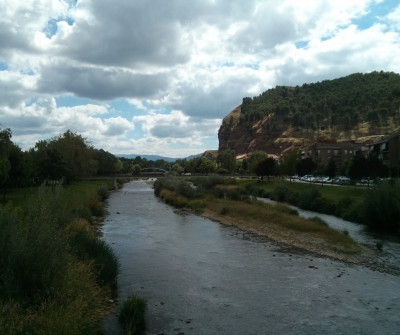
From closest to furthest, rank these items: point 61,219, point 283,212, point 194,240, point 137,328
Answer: point 137,328
point 61,219
point 194,240
point 283,212

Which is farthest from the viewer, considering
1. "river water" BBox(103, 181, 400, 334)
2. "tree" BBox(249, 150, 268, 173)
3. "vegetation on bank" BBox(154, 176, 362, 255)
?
"tree" BBox(249, 150, 268, 173)

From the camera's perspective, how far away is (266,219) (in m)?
40.6

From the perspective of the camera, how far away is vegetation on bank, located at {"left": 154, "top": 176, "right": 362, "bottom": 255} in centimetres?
2908

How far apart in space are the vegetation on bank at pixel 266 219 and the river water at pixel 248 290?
10.6ft

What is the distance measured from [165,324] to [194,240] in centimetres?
1707

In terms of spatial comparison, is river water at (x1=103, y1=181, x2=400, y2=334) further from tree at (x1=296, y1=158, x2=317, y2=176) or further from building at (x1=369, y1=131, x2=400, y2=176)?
building at (x1=369, y1=131, x2=400, y2=176)

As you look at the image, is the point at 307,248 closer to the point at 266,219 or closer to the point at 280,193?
the point at 266,219

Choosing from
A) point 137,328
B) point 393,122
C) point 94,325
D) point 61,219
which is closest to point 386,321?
point 137,328

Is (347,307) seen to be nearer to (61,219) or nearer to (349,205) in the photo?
(61,219)

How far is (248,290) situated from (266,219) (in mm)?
22937

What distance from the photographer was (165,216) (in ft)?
155

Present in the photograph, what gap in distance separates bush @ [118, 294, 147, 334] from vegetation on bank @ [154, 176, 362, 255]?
672 inches

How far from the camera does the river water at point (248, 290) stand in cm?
1427

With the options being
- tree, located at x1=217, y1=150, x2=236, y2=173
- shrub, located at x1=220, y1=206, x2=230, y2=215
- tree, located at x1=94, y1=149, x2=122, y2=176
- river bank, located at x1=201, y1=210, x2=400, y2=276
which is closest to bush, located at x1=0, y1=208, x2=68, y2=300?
river bank, located at x1=201, y1=210, x2=400, y2=276
